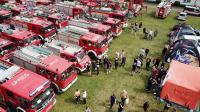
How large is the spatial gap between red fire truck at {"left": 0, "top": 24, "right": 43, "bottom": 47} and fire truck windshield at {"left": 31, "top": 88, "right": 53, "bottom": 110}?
9.74 m

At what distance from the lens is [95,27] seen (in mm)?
27750

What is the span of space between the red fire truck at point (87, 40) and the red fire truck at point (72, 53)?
1464mm

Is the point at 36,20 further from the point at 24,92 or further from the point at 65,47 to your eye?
the point at 24,92

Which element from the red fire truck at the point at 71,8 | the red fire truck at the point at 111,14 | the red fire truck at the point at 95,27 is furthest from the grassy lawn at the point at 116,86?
the red fire truck at the point at 71,8

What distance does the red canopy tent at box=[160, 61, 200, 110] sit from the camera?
18.2m

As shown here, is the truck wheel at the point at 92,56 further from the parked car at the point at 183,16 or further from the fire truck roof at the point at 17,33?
the parked car at the point at 183,16

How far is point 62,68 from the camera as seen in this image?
19328 millimetres

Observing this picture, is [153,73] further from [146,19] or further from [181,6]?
[181,6]

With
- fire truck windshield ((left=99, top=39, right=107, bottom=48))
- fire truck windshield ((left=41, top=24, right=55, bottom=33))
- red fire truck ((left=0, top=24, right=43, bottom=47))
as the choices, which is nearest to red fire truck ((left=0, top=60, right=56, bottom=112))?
red fire truck ((left=0, top=24, right=43, bottom=47))

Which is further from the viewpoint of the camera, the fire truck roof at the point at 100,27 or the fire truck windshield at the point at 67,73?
the fire truck roof at the point at 100,27

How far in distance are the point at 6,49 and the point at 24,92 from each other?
8.83 metres

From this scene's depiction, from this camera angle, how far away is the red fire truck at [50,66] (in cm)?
1918

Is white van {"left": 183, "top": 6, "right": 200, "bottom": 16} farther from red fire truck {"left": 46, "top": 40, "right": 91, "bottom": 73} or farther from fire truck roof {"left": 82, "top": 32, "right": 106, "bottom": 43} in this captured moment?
red fire truck {"left": 46, "top": 40, "right": 91, "bottom": 73}

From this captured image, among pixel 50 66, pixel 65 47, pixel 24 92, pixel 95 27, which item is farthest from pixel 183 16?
pixel 24 92
